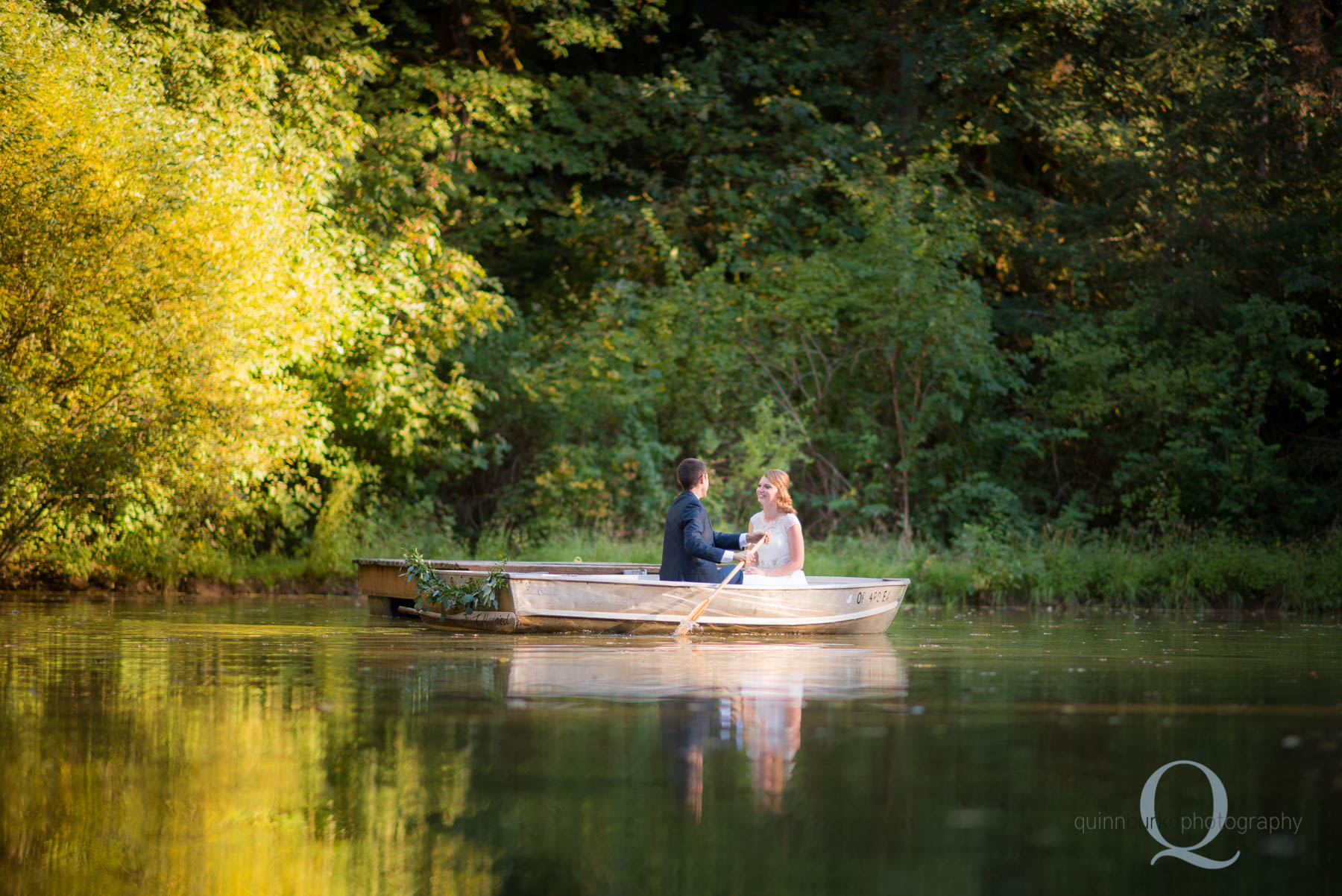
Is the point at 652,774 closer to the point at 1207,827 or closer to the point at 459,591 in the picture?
the point at 1207,827

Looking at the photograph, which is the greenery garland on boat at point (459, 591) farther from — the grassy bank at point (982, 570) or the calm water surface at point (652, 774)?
the grassy bank at point (982, 570)

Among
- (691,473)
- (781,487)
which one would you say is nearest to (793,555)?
(781,487)

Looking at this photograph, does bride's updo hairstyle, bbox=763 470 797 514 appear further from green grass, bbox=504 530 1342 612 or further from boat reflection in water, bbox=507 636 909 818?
green grass, bbox=504 530 1342 612

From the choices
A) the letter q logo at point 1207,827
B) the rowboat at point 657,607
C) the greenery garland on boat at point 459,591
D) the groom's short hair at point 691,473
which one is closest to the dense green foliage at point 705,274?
the greenery garland on boat at point 459,591

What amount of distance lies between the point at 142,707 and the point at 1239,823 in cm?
A: 551

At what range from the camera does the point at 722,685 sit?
962 cm

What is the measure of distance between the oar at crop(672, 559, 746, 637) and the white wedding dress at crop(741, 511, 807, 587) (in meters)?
0.54

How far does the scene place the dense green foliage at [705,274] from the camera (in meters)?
19.7

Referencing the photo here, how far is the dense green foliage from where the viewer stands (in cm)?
1973

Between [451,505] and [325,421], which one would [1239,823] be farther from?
[451,505]

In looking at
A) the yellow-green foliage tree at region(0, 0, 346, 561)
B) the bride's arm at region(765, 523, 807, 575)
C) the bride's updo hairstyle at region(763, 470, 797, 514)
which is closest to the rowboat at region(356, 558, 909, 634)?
the bride's arm at region(765, 523, 807, 575)

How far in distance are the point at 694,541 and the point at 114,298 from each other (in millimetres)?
8413

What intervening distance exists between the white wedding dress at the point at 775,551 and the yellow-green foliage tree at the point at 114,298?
7.49 m

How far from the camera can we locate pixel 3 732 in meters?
6.95
